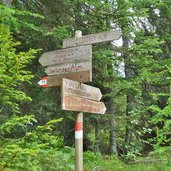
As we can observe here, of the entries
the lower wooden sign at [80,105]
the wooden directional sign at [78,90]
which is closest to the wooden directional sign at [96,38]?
the wooden directional sign at [78,90]

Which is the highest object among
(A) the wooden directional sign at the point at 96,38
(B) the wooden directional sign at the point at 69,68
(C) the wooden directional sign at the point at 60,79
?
(A) the wooden directional sign at the point at 96,38

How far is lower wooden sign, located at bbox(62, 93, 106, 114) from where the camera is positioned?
4164 mm

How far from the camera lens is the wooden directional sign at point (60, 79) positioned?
182 inches

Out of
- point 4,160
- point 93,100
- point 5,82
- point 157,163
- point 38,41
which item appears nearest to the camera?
point 4,160

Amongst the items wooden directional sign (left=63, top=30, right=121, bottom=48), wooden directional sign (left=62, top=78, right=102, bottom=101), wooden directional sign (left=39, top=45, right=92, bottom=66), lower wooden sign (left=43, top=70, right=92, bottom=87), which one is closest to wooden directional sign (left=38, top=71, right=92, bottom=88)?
lower wooden sign (left=43, top=70, right=92, bottom=87)

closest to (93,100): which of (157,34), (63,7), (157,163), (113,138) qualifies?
(157,163)

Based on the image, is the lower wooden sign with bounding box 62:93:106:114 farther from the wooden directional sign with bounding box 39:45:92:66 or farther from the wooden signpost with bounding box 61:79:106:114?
the wooden directional sign with bounding box 39:45:92:66

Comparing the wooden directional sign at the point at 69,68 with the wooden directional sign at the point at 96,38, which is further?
the wooden directional sign at the point at 96,38

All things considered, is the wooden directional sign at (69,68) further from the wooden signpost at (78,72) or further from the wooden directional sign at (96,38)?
the wooden directional sign at (96,38)

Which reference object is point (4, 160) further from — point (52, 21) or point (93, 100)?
point (52, 21)

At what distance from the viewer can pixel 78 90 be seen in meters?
4.57

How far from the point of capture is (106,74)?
875cm

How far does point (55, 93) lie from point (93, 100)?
12.1 ft

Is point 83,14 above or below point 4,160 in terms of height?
above
